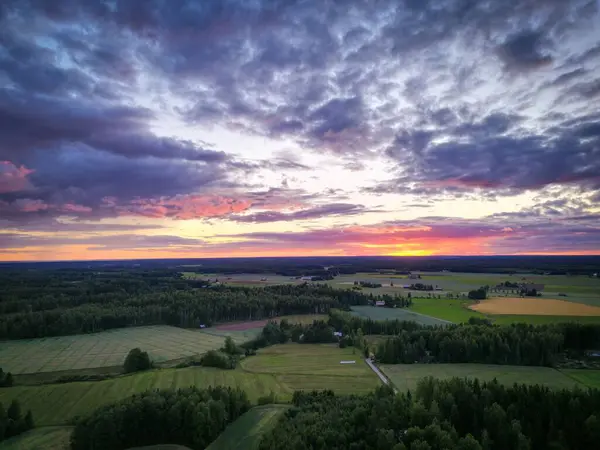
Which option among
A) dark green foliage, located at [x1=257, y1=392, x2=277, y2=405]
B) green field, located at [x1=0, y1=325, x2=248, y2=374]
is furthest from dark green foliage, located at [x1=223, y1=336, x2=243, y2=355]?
dark green foliage, located at [x1=257, y1=392, x2=277, y2=405]

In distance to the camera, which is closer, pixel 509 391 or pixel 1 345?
pixel 509 391

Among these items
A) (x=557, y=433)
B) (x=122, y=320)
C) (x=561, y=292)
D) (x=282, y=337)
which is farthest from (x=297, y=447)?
(x=561, y=292)

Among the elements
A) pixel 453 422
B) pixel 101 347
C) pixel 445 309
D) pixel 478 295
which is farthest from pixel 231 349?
pixel 478 295

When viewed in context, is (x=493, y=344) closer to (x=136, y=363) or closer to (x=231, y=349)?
(x=231, y=349)

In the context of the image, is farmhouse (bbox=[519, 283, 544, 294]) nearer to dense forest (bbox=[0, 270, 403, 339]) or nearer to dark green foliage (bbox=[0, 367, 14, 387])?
dense forest (bbox=[0, 270, 403, 339])

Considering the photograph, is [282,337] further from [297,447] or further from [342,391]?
[297,447]

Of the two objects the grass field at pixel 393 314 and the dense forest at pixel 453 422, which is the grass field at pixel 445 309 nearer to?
the grass field at pixel 393 314

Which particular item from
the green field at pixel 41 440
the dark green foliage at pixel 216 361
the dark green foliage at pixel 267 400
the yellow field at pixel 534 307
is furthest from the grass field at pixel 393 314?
the green field at pixel 41 440
